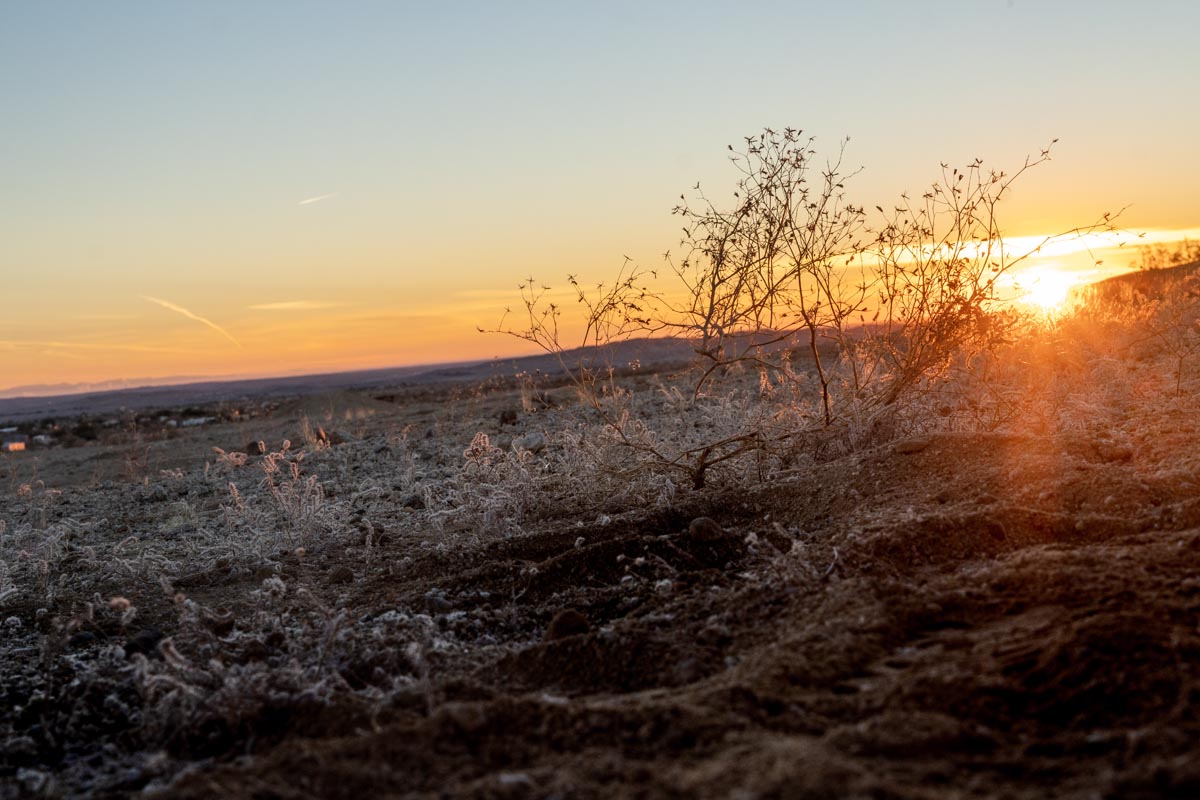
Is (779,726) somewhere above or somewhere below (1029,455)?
below

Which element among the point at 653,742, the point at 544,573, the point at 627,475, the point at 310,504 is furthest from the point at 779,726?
the point at 310,504

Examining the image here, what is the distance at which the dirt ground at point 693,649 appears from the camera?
1.99m

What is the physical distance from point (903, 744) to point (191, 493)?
7949 millimetres

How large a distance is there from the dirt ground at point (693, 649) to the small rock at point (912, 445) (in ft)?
0.08

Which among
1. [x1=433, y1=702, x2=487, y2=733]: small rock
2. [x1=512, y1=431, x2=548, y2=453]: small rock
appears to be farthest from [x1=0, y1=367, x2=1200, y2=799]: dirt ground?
[x1=512, y1=431, x2=548, y2=453]: small rock

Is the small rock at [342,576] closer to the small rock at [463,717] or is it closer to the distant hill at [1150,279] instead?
the small rock at [463,717]

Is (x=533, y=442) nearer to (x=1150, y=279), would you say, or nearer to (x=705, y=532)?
(x=705, y=532)

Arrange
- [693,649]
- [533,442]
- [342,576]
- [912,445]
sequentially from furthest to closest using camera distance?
[533,442] → [912,445] → [342,576] → [693,649]

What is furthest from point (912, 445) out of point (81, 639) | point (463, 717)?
point (81, 639)

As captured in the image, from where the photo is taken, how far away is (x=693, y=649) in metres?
2.77

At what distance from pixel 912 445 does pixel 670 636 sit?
2234mm

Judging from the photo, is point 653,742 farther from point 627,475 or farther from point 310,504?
point 310,504

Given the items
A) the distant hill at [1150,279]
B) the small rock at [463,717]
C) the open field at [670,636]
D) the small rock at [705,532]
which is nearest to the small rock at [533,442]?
the open field at [670,636]

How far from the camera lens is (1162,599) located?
2.56 metres
